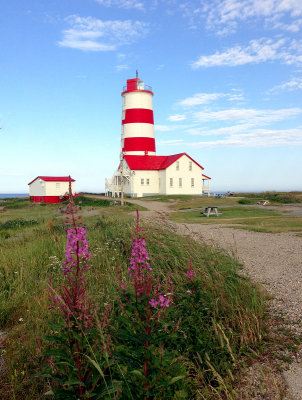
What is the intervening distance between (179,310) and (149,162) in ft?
→ 141

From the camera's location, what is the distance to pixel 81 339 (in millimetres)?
2750

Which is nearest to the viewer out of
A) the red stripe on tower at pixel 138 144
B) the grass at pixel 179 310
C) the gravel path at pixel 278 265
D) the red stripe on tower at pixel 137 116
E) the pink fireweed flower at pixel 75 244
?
the pink fireweed flower at pixel 75 244

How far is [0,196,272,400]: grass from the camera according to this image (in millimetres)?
4008

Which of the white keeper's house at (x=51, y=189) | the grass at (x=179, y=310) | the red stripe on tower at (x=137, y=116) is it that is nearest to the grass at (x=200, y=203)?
the red stripe on tower at (x=137, y=116)

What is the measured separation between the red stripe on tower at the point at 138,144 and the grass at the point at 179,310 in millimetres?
37414

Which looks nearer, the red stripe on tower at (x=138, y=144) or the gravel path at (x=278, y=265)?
the gravel path at (x=278, y=265)

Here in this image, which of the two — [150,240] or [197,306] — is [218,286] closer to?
[197,306]

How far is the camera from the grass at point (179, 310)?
4.01 meters

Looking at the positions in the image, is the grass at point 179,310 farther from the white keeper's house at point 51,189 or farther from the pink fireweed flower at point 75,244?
the white keeper's house at point 51,189

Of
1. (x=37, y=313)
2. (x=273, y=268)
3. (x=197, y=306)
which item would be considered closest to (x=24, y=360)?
(x=37, y=313)

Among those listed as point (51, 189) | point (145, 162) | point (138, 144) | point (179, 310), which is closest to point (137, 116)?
point (138, 144)

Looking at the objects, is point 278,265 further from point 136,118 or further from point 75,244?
point 136,118

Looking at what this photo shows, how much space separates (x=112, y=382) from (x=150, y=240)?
5.39m

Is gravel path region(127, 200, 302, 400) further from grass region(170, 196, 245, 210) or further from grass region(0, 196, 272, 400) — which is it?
grass region(170, 196, 245, 210)
